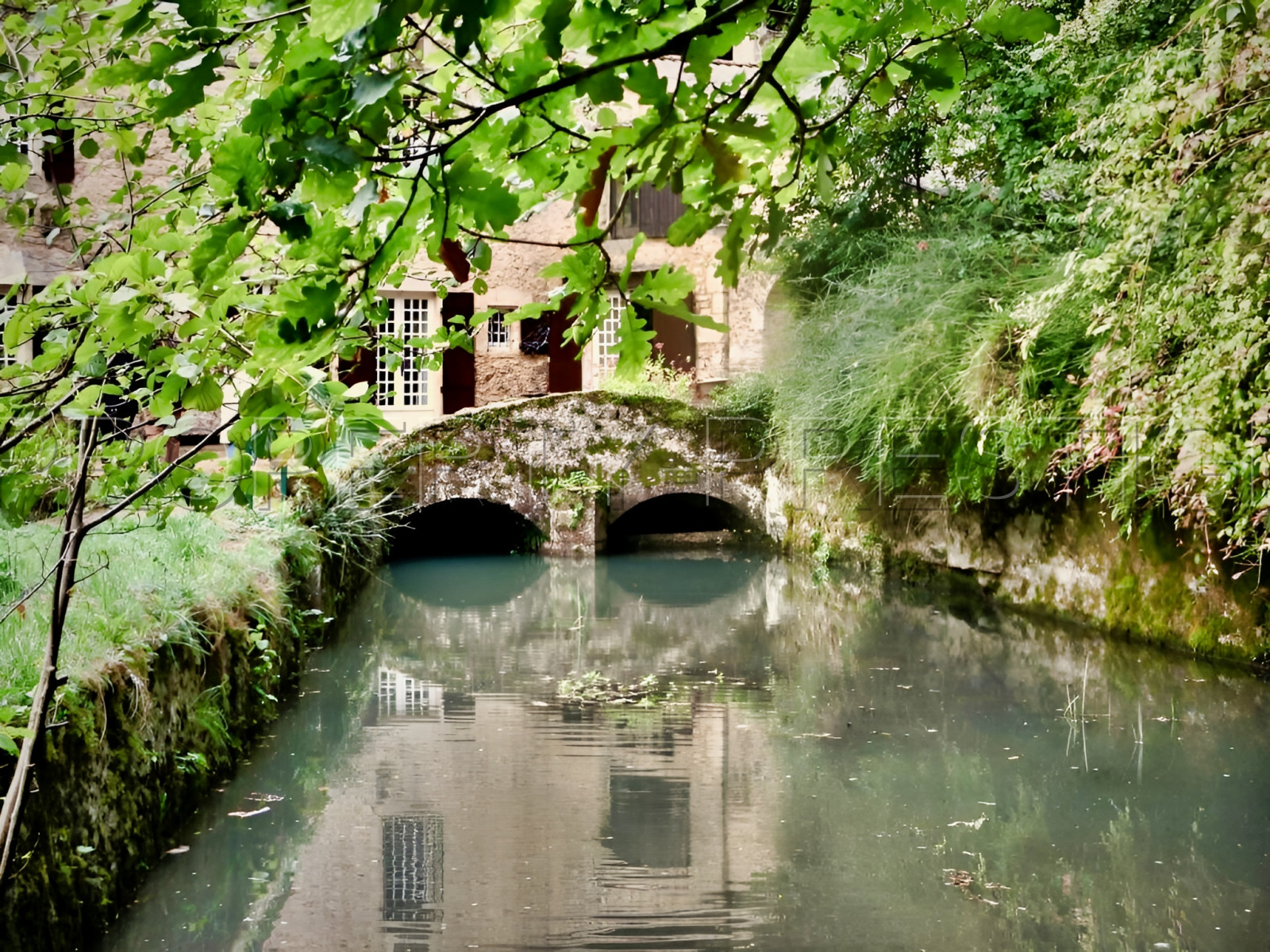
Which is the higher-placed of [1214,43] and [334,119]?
[1214,43]

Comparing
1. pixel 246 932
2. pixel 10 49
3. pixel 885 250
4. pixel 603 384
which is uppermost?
pixel 885 250

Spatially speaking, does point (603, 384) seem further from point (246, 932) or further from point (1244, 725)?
point (246, 932)

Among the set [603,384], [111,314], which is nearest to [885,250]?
[603,384]

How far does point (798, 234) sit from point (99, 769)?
10851 millimetres

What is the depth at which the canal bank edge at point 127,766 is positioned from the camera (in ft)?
9.66

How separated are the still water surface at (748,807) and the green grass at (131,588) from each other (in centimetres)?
82

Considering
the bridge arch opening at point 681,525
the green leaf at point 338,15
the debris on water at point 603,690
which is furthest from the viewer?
the bridge arch opening at point 681,525

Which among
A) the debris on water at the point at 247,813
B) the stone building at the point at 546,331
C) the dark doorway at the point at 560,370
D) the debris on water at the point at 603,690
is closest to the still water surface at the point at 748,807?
the debris on water at the point at 247,813

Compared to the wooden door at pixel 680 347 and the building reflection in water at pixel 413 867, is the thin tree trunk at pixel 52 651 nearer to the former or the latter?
the building reflection in water at pixel 413 867

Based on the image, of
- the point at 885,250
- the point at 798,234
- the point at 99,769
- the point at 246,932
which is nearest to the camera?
the point at 99,769

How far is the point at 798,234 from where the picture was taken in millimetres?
12930

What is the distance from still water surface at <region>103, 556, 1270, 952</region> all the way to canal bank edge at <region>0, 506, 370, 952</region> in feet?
0.52

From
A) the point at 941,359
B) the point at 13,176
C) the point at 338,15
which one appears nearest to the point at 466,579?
the point at 941,359

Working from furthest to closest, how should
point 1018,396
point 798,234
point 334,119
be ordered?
point 798,234 → point 1018,396 → point 334,119
